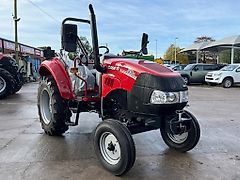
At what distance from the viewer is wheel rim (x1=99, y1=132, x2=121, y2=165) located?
3.92 metres

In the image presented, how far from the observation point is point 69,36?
433 cm

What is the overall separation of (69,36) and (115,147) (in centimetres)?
170

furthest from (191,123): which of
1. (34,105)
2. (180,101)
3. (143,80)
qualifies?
(34,105)

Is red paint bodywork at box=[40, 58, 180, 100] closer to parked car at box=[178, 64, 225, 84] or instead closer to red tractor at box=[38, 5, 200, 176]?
red tractor at box=[38, 5, 200, 176]

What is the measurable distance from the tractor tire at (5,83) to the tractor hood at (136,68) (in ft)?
25.3

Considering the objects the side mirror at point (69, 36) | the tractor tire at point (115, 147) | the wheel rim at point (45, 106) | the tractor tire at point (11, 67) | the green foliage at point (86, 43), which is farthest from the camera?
the tractor tire at point (11, 67)

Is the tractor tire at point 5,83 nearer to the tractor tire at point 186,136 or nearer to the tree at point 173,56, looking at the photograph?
the tractor tire at point 186,136

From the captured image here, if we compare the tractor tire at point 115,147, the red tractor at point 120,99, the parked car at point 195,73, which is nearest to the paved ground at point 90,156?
the tractor tire at point 115,147

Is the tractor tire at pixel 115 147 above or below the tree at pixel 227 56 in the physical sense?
below

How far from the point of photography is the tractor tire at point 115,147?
366 centimetres

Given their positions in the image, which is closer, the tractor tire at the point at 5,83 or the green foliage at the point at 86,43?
the green foliage at the point at 86,43

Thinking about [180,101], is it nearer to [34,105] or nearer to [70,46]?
[70,46]

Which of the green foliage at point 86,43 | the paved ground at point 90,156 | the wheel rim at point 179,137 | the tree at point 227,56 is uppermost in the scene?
the tree at point 227,56

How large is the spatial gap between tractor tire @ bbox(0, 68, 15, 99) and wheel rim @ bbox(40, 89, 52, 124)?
5.58 meters
